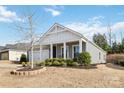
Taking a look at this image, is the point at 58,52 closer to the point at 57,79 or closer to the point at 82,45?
the point at 82,45

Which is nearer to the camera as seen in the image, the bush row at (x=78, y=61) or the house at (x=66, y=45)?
the bush row at (x=78, y=61)

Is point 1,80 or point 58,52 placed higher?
point 58,52

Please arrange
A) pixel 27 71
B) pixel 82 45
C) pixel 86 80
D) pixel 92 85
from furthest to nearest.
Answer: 1. pixel 82 45
2. pixel 27 71
3. pixel 86 80
4. pixel 92 85

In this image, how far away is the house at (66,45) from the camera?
87.9 feet

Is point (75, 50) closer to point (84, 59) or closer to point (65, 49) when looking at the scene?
point (65, 49)

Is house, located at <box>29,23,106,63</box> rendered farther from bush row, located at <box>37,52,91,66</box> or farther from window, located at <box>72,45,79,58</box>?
bush row, located at <box>37,52,91,66</box>

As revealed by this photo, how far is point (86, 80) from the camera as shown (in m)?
14.2

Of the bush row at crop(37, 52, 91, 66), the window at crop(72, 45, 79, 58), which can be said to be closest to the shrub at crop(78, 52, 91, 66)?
the bush row at crop(37, 52, 91, 66)

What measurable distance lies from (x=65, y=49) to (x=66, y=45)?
87.0 inches

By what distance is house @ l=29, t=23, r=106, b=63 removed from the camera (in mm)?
26784

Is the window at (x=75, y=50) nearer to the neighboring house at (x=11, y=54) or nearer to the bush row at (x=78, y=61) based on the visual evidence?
the bush row at (x=78, y=61)

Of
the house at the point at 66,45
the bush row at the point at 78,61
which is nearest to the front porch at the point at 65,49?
the house at the point at 66,45
